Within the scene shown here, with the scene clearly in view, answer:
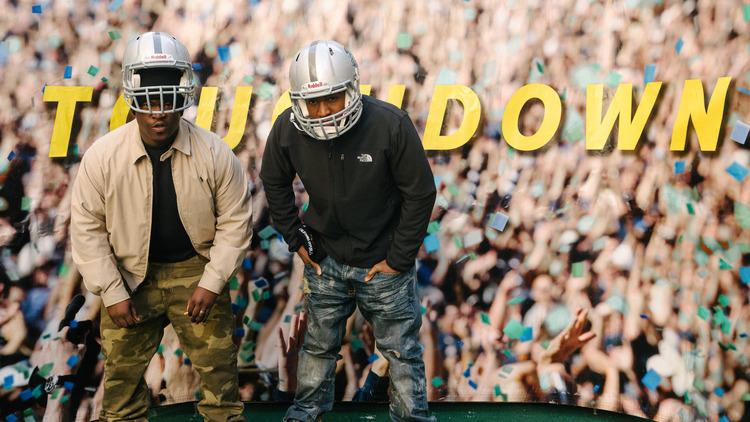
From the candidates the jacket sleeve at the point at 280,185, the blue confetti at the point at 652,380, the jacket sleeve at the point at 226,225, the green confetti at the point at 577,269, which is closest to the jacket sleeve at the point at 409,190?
the jacket sleeve at the point at 280,185

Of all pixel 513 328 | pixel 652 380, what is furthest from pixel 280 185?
pixel 652 380

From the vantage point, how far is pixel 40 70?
2834 millimetres

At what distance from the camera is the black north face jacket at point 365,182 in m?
2.26

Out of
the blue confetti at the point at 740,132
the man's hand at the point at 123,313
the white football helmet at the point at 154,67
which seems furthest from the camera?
the blue confetti at the point at 740,132

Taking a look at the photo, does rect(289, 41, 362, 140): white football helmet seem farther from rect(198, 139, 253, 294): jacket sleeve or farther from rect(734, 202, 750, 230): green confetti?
rect(734, 202, 750, 230): green confetti

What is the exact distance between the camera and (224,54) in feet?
9.66

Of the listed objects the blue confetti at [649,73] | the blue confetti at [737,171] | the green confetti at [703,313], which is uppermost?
the blue confetti at [649,73]

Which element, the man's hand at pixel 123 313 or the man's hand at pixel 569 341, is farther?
the man's hand at pixel 569 341

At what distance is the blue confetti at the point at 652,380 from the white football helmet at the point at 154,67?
2356 mm

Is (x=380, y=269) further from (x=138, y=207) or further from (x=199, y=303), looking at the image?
(x=138, y=207)

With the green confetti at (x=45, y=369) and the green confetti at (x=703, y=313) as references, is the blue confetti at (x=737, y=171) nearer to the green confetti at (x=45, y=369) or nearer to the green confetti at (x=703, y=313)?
the green confetti at (x=703, y=313)

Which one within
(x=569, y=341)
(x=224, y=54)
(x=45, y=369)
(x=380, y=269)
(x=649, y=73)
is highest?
(x=224, y=54)

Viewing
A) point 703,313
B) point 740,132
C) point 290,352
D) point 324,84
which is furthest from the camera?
point 290,352

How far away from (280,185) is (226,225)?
27 centimetres
